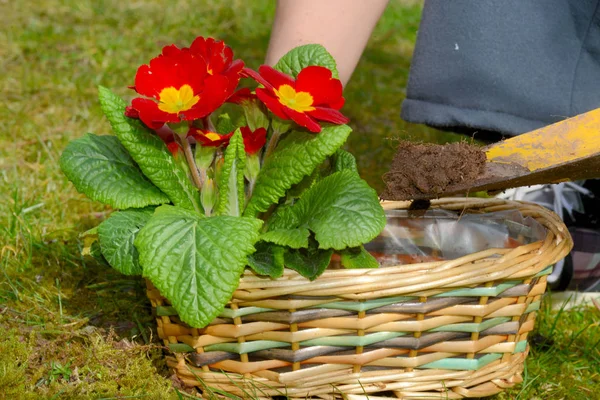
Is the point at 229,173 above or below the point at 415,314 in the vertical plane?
above

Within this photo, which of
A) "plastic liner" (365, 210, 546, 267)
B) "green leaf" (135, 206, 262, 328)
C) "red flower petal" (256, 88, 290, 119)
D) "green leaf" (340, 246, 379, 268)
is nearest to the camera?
"green leaf" (135, 206, 262, 328)

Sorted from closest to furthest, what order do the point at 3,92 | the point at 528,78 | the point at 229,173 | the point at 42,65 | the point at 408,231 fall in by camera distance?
the point at 229,173 → the point at 408,231 → the point at 528,78 → the point at 3,92 → the point at 42,65

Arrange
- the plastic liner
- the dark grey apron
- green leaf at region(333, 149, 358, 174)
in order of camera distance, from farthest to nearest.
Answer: the dark grey apron, the plastic liner, green leaf at region(333, 149, 358, 174)

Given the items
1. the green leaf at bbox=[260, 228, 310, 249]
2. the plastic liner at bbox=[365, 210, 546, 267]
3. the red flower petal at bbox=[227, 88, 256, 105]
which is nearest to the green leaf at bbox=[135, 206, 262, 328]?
the green leaf at bbox=[260, 228, 310, 249]

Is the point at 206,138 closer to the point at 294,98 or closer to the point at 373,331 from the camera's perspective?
the point at 294,98

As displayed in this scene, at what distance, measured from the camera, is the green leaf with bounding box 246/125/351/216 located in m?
1.25

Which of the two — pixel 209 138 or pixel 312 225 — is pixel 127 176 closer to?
pixel 209 138

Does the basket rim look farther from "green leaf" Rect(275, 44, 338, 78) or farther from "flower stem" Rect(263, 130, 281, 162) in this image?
"green leaf" Rect(275, 44, 338, 78)

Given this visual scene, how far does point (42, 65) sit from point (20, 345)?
78.8 inches

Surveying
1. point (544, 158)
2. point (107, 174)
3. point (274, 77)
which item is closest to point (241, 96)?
point (274, 77)

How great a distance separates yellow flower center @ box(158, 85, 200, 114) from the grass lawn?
0.40 m

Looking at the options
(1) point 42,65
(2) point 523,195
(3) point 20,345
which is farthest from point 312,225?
(1) point 42,65

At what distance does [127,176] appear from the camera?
1339 millimetres

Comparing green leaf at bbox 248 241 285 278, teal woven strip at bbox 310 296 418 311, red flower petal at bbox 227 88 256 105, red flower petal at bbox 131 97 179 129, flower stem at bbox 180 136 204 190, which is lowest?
teal woven strip at bbox 310 296 418 311
